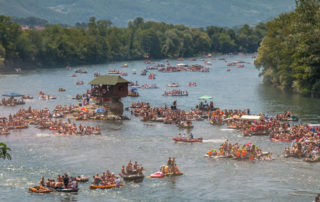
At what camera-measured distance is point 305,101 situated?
Result: 94.4 metres

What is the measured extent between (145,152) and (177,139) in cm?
590

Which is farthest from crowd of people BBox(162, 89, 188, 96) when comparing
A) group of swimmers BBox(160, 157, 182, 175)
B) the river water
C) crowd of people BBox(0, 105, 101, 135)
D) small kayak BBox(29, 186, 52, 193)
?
small kayak BBox(29, 186, 52, 193)

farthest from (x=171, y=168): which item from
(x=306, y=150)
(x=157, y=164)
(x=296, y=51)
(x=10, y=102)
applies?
(x=10, y=102)

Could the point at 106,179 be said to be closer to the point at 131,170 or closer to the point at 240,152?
the point at 131,170

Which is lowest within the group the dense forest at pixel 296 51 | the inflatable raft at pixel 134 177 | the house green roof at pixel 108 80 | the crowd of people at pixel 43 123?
the inflatable raft at pixel 134 177

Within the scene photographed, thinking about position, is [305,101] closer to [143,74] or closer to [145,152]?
[145,152]

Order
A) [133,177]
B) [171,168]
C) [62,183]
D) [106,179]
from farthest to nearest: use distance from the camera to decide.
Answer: [171,168] → [133,177] → [106,179] → [62,183]

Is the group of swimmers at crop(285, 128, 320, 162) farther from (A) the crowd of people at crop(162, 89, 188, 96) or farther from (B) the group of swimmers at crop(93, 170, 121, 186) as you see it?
(A) the crowd of people at crop(162, 89, 188, 96)

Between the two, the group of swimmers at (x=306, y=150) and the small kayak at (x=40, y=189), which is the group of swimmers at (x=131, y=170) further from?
the group of swimmers at (x=306, y=150)

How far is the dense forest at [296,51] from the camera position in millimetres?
81000

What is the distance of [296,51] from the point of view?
9175 cm

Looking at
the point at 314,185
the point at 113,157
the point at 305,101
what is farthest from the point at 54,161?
the point at 305,101

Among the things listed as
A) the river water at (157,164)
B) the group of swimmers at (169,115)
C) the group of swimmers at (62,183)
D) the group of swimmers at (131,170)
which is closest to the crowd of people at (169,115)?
the group of swimmers at (169,115)

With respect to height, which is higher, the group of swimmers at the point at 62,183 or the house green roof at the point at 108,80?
the house green roof at the point at 108,80
